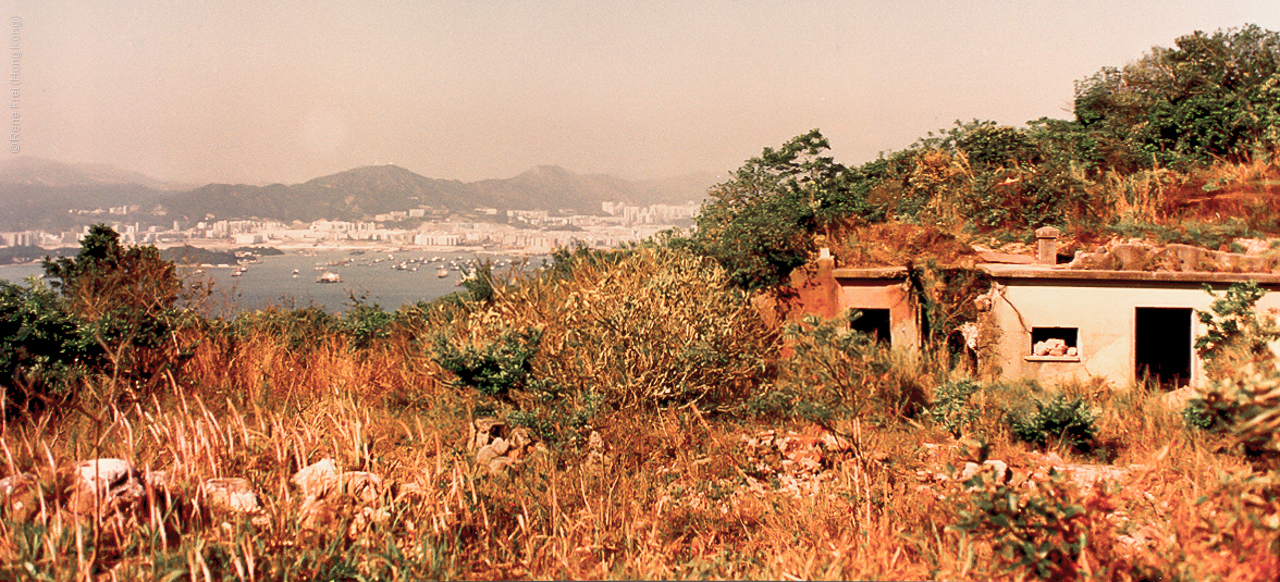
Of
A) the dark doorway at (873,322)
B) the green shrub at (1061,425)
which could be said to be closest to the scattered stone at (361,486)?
the green shrub at (1061,425)

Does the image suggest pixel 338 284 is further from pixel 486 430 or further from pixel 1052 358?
pixel 1052 358

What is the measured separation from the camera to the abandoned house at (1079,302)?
7.38m

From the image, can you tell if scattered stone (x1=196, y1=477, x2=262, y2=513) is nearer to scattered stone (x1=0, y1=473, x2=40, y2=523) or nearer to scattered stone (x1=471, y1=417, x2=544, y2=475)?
scattered stone (x1=0, y1=473, x2=40, y2=523)

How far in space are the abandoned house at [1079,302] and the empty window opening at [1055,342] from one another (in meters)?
0.01

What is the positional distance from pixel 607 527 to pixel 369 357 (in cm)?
563

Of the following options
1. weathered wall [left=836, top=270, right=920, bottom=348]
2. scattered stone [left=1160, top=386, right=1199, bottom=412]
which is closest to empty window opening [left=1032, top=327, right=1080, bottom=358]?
scattered stone [left=1160, top=386, right=1199, bottom=412]

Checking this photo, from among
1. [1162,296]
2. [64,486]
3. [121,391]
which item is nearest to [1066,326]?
[1162,296]

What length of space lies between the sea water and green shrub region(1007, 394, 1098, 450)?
17.9 feet

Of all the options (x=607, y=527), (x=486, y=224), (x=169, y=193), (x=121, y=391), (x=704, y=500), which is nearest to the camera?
(x=607, y=527)

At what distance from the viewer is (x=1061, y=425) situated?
5.82 metres

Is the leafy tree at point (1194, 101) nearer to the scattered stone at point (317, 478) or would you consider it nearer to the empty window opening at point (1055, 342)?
the empty window opening at point (1055, 342)

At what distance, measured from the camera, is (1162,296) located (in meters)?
7.51

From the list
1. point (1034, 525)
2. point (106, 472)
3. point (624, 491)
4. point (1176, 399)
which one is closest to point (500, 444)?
point (624, 491)

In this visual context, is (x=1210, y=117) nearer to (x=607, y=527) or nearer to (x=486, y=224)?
(x=607, y=527)
